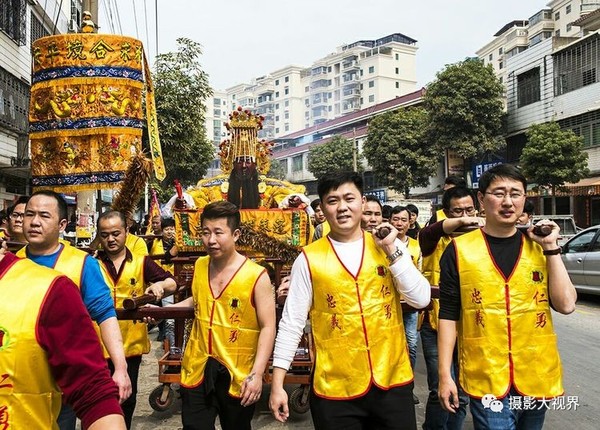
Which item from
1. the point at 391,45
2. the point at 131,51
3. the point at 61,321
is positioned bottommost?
the point at 61,321

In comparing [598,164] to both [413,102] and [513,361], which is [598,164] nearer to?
[413,102]

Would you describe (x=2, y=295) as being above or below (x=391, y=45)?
below

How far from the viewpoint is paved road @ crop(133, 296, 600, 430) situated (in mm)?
4762

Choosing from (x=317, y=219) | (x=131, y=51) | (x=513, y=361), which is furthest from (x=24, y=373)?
(x=317, y=219)

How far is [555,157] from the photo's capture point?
69.4 ft

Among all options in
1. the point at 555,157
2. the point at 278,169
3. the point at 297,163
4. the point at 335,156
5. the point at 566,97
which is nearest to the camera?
the point at 555,157

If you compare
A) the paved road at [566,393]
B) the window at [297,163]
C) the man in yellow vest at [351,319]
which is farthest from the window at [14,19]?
the window at [297,163]

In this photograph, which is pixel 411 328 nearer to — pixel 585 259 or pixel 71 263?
pixel 71 263

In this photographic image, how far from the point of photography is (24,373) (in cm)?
170

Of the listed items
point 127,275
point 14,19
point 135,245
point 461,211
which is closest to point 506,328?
point 461,211

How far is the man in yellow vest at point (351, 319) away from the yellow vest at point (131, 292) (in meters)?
1.61

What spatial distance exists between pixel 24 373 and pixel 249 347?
166 cm

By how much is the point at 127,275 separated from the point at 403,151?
30118mm

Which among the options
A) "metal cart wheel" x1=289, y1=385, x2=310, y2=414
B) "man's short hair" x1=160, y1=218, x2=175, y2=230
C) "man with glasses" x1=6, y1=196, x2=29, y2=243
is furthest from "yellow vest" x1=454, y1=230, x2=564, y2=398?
"man's short hair" x1=160, y1=218, x2=175, y2=230
